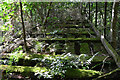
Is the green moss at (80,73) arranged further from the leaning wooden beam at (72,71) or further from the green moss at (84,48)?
the green moss at (84,48)

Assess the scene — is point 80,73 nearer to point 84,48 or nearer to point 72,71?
point 72,71

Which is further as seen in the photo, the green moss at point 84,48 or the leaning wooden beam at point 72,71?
the green moss at point 84,48

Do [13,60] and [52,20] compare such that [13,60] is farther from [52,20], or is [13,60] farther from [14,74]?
[52,20]

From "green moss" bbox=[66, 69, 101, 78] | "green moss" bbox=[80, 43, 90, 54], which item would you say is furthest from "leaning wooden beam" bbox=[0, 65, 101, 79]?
"green moss" bbox=[80, 43, 90, 54]

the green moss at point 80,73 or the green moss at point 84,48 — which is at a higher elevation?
the green moss at point 80,73

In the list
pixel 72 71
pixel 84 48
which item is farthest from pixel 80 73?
pixel 84 48

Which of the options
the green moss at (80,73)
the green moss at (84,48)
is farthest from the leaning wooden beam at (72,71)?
the green moss at (84,48)

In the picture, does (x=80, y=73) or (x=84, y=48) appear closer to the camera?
(x=80, y=73)

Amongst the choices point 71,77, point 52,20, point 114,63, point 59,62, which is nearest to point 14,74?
point 59,62

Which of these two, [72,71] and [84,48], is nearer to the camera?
[72,71]

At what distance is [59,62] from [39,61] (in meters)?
0.46

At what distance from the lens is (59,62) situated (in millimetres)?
1729

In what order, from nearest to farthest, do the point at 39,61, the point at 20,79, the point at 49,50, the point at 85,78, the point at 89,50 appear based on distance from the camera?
1. the point at 85,78
2. the point at 20,79
3. the point at 39,61
4. the point at 49,50
5. the point at 89,50

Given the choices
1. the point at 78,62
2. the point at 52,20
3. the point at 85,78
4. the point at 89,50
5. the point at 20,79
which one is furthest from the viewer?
the point at 52,20
